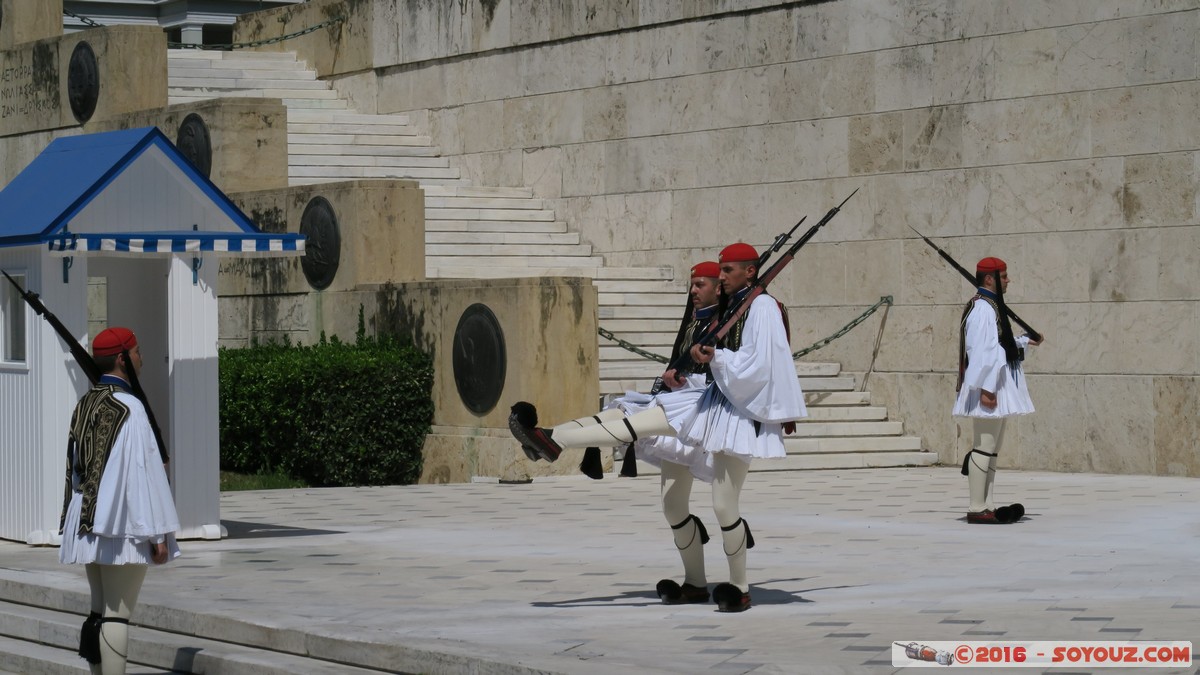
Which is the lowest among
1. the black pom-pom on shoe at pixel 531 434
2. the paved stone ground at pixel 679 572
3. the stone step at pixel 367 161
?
the paved stone ground at pixel 679 572

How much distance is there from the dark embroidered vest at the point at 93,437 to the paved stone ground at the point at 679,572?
1370mm

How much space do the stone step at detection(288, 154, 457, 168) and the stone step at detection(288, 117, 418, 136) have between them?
28.1 inches

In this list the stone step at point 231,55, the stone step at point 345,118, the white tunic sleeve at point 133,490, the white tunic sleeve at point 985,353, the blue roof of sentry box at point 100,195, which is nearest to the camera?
the white tunic sleeve at point 133,490

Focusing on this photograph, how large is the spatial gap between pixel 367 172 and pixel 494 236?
2.51m

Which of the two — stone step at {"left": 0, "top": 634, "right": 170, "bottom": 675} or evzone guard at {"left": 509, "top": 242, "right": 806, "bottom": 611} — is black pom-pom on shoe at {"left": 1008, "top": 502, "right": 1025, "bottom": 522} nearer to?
evzone guard at {"left": 509, "top": 242, "right": 806, "bottom": 611}

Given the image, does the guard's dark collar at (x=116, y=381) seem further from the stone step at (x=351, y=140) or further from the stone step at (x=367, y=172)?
the stone step at (x=351, y=140)

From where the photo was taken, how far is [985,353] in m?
13.8

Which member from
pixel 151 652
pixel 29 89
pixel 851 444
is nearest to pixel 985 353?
pixel 851 444

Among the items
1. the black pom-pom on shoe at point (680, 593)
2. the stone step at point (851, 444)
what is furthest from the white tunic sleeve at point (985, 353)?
the stone step at point (851, 444)

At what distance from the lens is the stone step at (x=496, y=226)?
22.8 metres

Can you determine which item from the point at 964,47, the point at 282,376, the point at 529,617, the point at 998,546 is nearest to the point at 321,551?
the point at 529,617

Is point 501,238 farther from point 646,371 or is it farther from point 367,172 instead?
point 646,371

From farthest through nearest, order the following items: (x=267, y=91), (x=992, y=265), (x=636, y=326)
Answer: (x=267, y=91)
(x=636, y=326)
(x=992, y=265)

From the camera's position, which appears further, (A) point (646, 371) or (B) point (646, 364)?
(B) point (646, 364)
